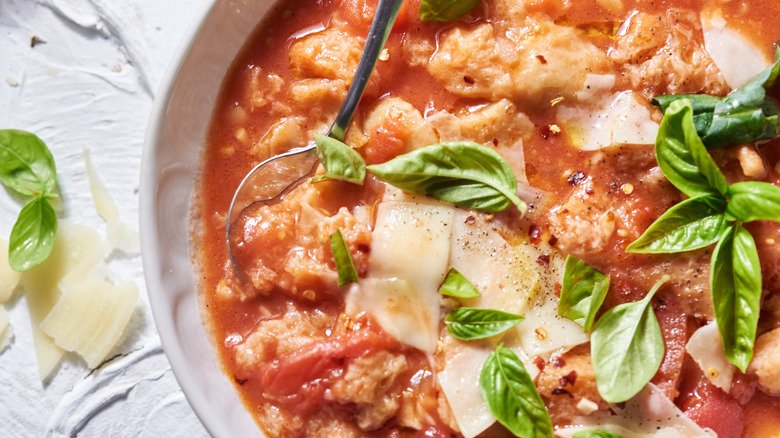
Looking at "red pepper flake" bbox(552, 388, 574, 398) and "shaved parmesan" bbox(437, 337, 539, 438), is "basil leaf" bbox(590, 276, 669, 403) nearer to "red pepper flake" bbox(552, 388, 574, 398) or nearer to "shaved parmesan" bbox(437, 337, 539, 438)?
"red pepper flake" bbox(552, 388, 574, 398)

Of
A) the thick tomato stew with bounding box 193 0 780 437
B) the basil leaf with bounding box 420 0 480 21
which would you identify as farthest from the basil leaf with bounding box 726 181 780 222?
the basil leaf with bounding box 420 0 480 21

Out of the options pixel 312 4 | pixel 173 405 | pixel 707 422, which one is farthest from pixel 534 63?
pixel 173 405

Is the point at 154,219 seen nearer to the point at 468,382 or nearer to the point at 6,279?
the point at 6,279

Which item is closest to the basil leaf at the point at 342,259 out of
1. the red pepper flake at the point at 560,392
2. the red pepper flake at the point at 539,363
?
the red pepper flake at the point at 539,363

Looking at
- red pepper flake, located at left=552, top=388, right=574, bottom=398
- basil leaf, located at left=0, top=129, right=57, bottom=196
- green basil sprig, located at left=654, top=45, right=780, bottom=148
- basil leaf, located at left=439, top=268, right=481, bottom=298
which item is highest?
green basil sprig, located at left=654, top=45, right=780, bottom=148

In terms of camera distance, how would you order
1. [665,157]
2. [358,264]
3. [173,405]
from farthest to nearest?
[173,405], [358,264], [665,157]

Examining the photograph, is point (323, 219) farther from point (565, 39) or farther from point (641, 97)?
point (641, 97)
